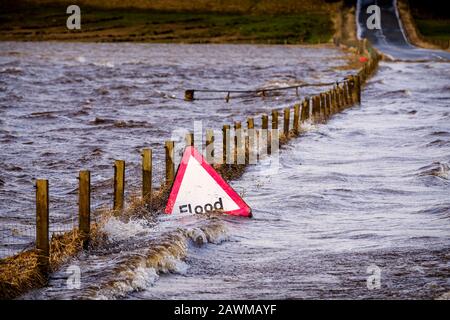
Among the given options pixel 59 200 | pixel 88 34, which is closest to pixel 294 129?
pixel 59 200

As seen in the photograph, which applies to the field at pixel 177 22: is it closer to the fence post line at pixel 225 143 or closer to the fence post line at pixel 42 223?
the fence post line at pixel 225 143

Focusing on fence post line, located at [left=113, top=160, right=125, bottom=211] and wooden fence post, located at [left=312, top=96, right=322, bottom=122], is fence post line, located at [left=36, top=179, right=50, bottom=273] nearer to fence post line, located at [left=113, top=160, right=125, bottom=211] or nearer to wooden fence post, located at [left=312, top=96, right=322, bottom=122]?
fence post line, located at [left=113, top=160, right=125, bottom=211]

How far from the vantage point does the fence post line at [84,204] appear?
14.1 m

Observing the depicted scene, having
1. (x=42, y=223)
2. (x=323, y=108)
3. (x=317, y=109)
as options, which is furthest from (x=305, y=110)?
(x=42, y=223)

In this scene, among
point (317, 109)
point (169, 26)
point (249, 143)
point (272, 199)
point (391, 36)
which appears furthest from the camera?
point (169, 26)

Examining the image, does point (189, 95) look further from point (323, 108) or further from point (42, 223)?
point (42, 223)

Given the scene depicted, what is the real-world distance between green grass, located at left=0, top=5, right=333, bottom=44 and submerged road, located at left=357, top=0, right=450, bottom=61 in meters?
4.73

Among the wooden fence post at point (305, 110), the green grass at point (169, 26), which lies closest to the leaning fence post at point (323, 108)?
the wooden fence post at point (305, 110)

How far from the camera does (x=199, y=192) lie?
56.4ft

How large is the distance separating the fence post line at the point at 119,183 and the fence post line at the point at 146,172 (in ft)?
2.85

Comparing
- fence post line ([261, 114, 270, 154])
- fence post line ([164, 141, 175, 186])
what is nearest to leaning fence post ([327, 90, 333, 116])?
fence post line ([261, 114, 270, 154])

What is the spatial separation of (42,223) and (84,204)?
4.10ft

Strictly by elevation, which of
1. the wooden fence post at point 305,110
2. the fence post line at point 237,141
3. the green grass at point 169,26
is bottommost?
the green grass at point 169,26
